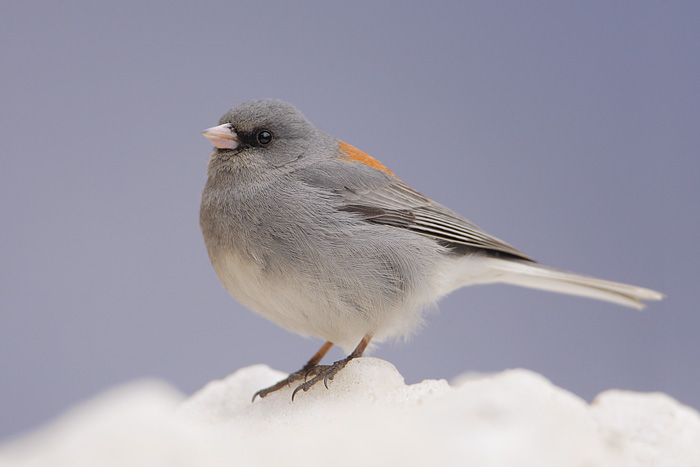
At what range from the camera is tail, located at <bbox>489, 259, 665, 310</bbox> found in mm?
2967

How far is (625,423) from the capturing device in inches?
86.0

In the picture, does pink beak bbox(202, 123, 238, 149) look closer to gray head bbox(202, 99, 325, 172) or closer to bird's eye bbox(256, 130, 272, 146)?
gray head bbox(202, 99, 325, 172)

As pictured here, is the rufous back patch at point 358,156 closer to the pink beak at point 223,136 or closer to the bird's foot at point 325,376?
the pink beak at point 223,136

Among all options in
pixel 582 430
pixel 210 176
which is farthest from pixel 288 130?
pixel 582 430

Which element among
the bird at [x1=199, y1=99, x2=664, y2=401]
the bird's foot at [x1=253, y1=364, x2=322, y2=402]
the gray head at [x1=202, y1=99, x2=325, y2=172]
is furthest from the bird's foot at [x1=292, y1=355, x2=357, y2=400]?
the gray head at [x1=202, y1=99, x2=325, y2=172]

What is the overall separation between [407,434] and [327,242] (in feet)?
3.25

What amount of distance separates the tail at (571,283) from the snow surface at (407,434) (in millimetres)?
787

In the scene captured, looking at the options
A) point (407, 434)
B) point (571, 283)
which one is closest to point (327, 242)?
point (407, 434)

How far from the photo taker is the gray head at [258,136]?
8.91ft

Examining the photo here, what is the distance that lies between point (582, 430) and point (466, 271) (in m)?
1.36

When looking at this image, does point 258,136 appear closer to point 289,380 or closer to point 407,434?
point 289,380

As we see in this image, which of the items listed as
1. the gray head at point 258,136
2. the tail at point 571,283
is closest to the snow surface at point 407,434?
the tail at point 571,283

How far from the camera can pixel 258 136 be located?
277 centimetres

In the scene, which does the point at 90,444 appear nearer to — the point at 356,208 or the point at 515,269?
the point at 356,208
